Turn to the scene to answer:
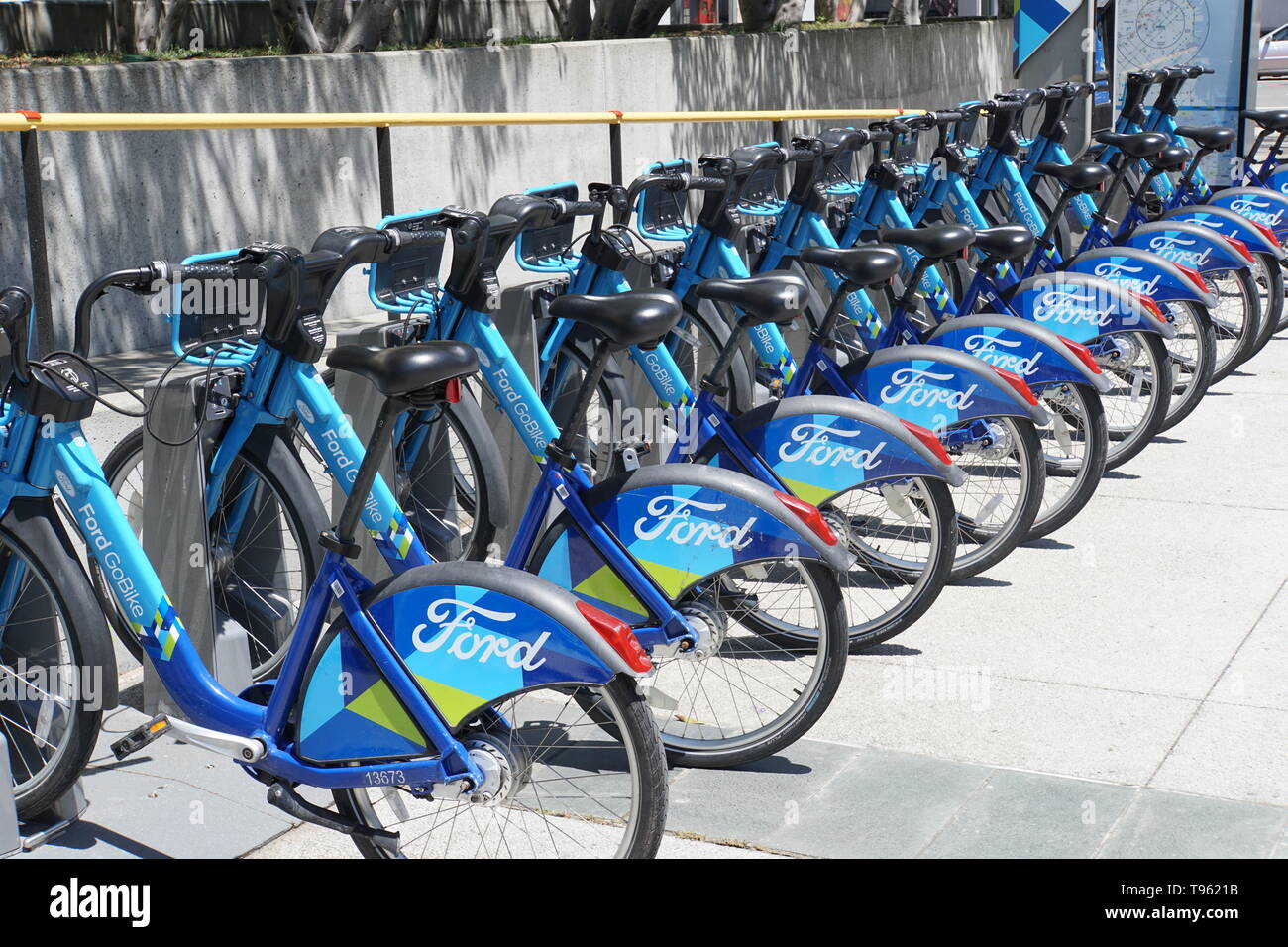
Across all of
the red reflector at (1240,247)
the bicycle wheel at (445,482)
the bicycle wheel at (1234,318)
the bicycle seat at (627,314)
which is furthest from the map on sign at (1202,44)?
the bicycle seat at (627,314)

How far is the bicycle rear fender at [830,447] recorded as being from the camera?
4457mm

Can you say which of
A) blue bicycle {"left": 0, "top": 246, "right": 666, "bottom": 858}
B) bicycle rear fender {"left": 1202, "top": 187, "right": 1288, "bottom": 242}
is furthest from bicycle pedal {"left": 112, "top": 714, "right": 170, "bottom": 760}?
bicycle rear fender {"left": 1202, "top": 187, "right": 1288, "bottom": 242}

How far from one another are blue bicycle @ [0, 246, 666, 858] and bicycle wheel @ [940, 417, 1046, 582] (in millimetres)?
2017

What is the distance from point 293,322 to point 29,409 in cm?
70

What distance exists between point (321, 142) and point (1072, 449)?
16.1ft

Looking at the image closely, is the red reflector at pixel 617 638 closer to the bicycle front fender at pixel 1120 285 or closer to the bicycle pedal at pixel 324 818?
the bicycle pedal at pixel 324 818

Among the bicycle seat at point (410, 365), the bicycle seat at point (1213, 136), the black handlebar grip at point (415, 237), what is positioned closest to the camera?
the bicycle seat at point (410, 365)

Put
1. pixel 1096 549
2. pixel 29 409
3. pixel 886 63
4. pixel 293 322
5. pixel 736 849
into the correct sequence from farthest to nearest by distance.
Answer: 1. pixel 886 63
2. pixel 1096 549
3. pixel 293 322
4. pixel 736 849
5. pixel 29 409

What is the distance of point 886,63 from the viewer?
15.7 metres

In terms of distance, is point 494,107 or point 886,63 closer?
point 494,107

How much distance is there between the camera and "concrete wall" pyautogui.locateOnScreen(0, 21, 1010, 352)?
7602 mm

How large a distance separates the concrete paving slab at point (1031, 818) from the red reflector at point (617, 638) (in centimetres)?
92

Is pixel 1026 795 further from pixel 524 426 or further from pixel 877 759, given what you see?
pixel 524 426

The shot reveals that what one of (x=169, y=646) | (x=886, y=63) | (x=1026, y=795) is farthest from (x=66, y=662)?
(x=886, y=63)
